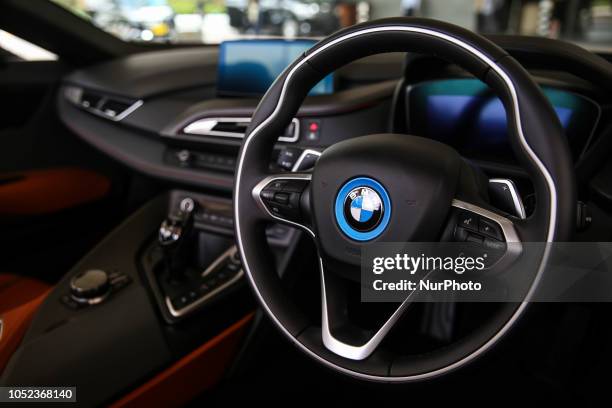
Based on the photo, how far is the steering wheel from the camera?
56cm

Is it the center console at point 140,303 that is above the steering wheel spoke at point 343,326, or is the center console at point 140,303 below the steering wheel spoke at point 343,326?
below

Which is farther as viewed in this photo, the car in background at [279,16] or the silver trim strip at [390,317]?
the car in background at [279,16]

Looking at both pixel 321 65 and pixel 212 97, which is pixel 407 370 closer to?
pixel 321 65

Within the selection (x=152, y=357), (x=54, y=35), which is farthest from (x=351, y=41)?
(x=54, y=35)

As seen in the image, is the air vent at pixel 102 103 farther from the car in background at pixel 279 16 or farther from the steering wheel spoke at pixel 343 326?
the steering wheel spoke at pixel 343 326

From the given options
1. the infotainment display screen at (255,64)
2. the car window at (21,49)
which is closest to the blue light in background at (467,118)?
the infotainment display screen at (255,64)

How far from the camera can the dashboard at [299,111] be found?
84 centimetres

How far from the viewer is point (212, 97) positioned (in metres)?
1.43

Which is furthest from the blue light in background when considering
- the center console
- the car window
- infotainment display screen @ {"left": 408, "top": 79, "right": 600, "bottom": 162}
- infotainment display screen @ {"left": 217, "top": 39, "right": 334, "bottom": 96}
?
the car window

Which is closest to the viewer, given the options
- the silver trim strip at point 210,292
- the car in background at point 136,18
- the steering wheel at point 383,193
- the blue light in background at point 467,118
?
the steering wheel at point 383,193

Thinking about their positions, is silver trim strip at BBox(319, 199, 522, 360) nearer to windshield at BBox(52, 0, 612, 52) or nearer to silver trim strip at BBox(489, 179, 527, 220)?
silver trim strip at BBox(489, 179, 527, 220)

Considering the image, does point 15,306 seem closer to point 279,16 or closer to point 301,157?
Answer: point 301,157

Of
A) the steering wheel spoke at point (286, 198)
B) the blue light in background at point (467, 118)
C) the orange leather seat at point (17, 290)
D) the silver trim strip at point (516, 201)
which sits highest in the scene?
the blue light in background at point (467, 118)

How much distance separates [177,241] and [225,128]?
11.5 inches
